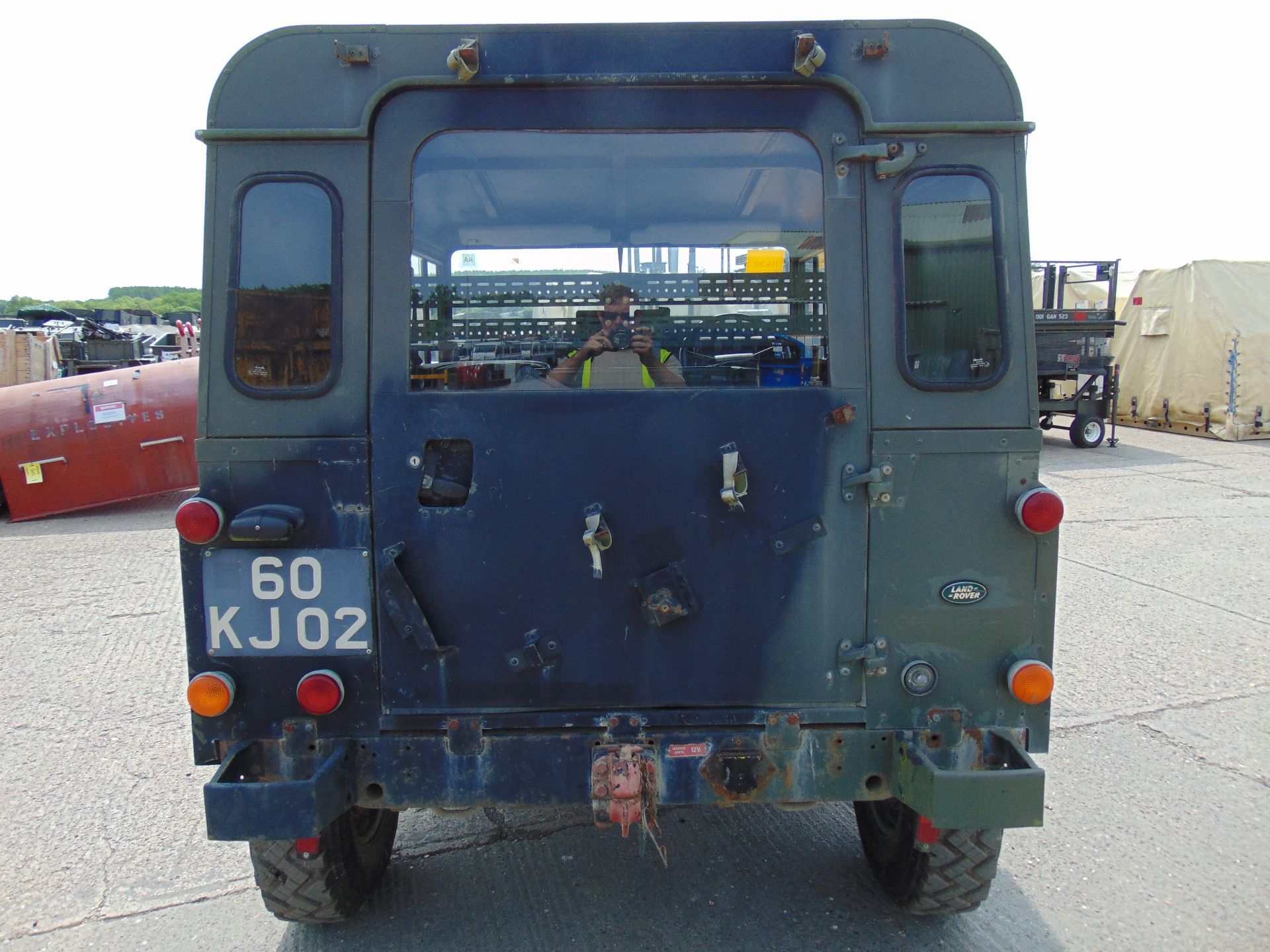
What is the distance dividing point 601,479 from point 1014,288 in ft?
4.56

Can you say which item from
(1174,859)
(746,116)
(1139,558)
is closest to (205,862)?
(746,116)

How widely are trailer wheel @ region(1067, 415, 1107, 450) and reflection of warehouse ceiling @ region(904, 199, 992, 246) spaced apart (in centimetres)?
1538

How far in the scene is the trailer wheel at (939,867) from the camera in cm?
297

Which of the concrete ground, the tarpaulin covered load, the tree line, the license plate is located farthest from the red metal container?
the tree line

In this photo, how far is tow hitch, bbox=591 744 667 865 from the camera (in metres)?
2.72

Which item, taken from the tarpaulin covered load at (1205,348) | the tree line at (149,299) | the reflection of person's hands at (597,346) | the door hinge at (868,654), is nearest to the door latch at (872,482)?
the door hinge at (868,654)

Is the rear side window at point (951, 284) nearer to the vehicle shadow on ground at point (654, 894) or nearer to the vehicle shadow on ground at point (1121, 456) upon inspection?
the vehicle shadow on ground at point (654, 894)

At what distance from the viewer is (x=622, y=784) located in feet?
8.89

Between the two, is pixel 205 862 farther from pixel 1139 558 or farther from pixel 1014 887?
pixel 1139 558

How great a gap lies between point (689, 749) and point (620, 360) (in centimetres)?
121

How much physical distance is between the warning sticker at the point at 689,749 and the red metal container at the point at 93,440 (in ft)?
31.1

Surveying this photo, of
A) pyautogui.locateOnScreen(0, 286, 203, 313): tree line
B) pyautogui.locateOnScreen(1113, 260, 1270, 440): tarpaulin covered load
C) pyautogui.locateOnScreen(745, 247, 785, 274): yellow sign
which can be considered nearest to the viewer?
pyautogui.locateOnScreen(745, 247, 785, 274): yellow sign

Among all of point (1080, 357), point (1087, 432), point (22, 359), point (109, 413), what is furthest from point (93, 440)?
point (1087, 432)

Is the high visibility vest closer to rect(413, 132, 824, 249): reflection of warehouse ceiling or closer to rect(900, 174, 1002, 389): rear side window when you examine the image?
rect(413, 132, 824, 249): reflection of warehouse ceiling
